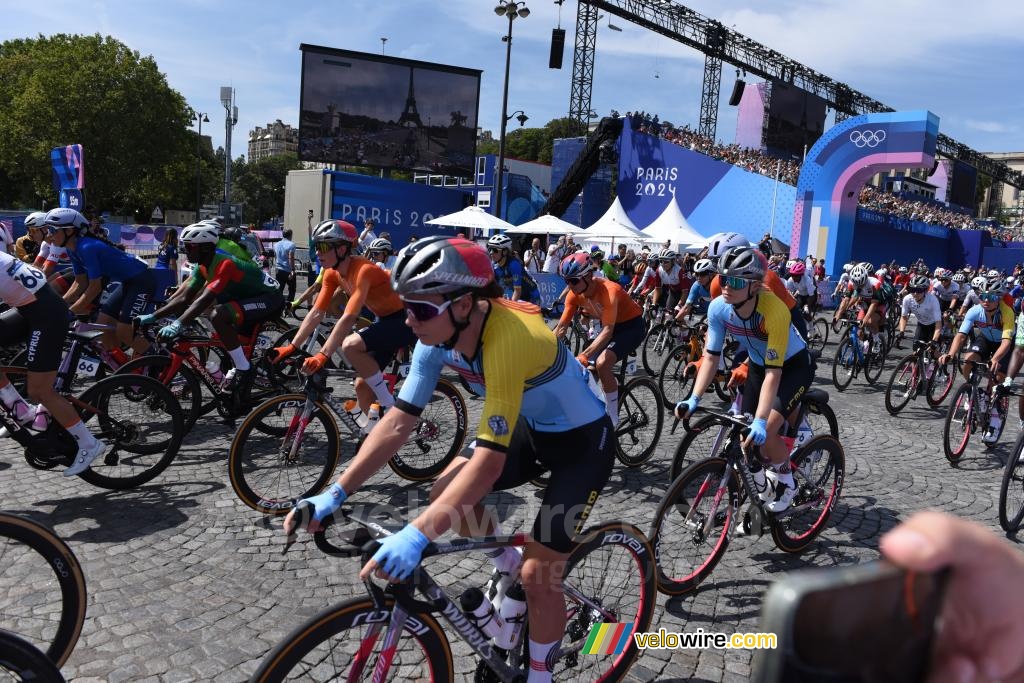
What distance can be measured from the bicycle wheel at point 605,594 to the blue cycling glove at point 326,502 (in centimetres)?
104

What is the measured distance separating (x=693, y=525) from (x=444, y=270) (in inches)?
97.6

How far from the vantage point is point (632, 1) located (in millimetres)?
38250

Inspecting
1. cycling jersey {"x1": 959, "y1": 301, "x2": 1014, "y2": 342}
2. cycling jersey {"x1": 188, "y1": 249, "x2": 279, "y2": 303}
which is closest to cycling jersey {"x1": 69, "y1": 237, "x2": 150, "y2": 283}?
cycling jersey {"x1": 188, "y1": 249, "x2": 279, "y2": 303}

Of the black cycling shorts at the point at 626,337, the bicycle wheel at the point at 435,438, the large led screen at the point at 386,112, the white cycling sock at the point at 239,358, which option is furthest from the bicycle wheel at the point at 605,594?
the large led screen at the point at 386,112

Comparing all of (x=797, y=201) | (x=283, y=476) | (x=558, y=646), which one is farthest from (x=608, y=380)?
(x=797, y=201)

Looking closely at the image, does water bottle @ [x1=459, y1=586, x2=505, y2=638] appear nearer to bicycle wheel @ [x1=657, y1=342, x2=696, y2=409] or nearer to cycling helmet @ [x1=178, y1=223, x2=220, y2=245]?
cycling helmet @ [x1=178, y1=223, x2=220, y2=245]

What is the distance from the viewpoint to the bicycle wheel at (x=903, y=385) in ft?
31.6

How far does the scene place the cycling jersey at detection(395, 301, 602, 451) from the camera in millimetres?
2484

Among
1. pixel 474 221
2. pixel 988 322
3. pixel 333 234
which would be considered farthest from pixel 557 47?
pixel 333 234

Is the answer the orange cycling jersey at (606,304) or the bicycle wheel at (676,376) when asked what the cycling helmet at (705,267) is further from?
the bicycle wheel at (676,376)

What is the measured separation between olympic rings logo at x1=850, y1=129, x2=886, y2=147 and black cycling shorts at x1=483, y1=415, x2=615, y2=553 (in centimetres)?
2744

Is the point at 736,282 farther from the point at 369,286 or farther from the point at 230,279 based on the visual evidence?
the point at 230,279

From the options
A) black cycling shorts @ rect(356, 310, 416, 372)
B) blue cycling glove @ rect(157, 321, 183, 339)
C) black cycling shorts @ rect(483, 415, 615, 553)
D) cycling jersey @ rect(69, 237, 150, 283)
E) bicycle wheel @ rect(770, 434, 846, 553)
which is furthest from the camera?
cycling jersey @ rect(69, 237, 150, 283)

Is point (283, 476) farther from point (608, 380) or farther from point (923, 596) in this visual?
point (923, 596)
